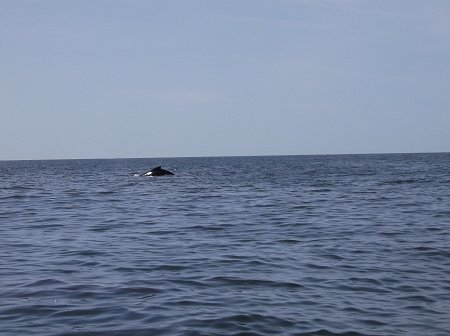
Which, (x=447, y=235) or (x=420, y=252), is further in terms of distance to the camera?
(x=447, y=235)

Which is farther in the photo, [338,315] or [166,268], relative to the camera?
[166,268]

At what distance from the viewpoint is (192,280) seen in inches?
451

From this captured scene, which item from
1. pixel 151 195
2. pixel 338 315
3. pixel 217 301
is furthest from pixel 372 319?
pixel 151 195

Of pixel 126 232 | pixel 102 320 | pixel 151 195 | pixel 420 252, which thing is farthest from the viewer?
pixel 151 195

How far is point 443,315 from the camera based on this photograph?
916 centimetres

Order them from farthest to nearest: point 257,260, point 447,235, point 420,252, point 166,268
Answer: point 447,235
point 420,252
point 257,260
point 166,268

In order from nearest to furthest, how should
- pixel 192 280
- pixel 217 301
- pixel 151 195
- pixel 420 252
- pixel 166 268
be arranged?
pixel 217 301, pixel 192 280, pixel 166 268, pixel 420 252, pixel 151 195

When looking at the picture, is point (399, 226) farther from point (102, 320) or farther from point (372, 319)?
point (102, 320)

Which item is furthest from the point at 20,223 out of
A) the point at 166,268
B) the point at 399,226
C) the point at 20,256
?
the point at 399,226

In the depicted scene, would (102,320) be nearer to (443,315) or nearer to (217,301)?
(217,301)

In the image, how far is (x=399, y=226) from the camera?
753 inches

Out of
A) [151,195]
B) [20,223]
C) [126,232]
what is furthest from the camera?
[151,195]

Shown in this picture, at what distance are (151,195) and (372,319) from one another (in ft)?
89.7

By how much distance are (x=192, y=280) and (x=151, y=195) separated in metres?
24.4
